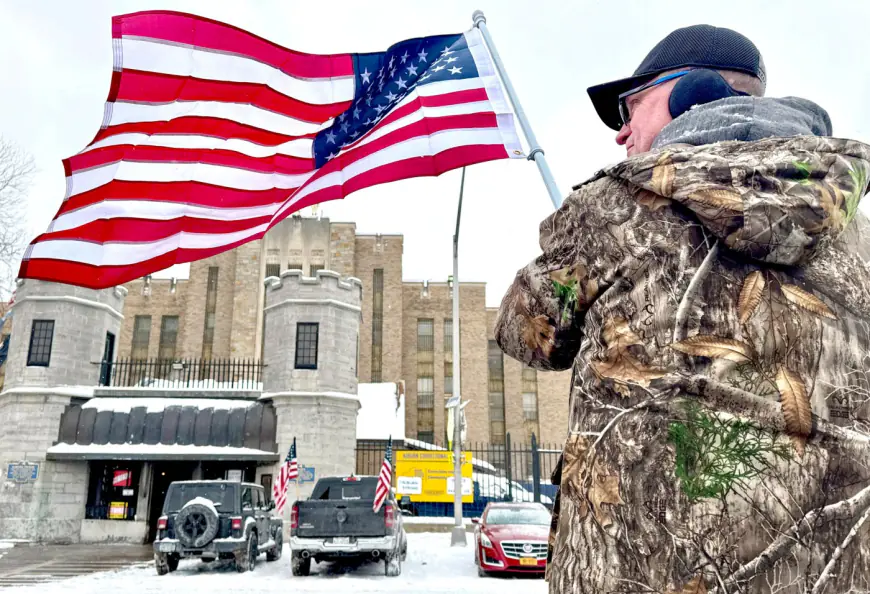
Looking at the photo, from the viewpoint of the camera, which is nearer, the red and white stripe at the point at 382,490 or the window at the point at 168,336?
the red and white stripe at the point at 382,490

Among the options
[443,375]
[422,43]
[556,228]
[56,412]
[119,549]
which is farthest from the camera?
[443,375]

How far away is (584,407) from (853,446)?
0.51 meters

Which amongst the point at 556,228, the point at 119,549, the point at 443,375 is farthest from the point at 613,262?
the point at 443,375

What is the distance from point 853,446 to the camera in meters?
1.24

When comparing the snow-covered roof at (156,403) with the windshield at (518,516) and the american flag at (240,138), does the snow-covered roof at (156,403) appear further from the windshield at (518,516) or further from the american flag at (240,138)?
the american flag at (240,138)

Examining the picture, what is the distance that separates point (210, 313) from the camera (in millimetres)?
53531

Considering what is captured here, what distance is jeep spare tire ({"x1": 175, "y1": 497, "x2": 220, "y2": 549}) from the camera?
13.2m

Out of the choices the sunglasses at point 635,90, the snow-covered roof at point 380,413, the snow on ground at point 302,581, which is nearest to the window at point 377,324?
the snow-covered roof at point 380,413

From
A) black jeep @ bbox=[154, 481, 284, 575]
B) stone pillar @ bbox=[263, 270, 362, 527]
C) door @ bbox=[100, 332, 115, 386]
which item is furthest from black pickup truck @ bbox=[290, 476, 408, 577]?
door @ bbox=[100, 332, 115, 386]

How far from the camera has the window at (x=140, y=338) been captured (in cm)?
5400

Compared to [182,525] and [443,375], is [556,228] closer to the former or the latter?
[182,525]

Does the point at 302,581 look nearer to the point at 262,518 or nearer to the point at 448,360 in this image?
the point at 262,518

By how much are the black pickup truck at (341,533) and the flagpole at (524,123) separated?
10.3 meters

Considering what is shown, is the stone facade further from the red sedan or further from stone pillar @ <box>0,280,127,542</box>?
the red sedan
